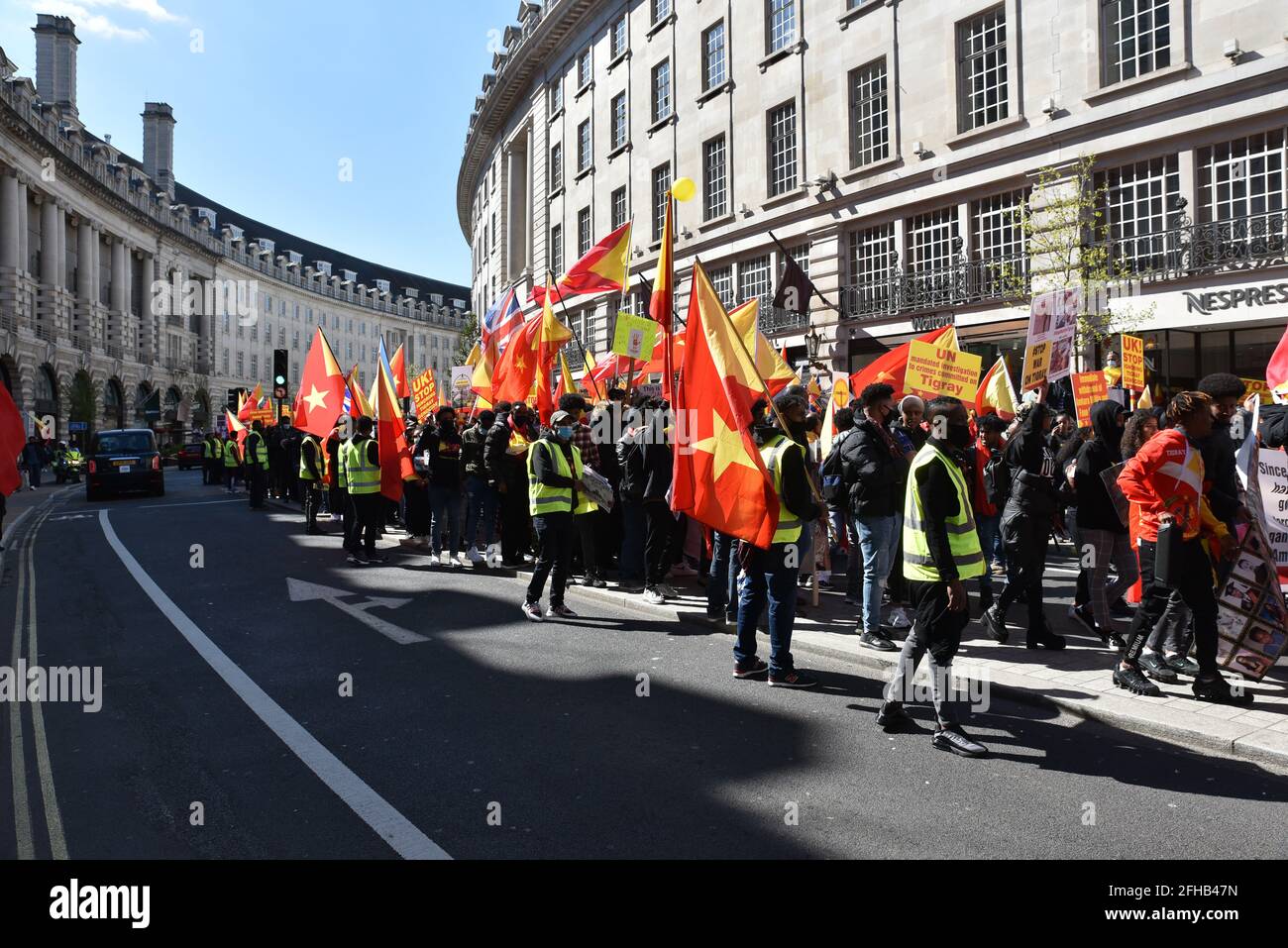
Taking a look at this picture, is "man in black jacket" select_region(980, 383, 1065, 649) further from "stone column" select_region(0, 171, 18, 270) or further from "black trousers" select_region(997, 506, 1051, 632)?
"stone column" select_region(0, 171, 18, 270)

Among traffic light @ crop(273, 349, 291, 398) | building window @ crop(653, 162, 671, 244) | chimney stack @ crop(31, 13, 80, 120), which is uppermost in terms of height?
chimney stack @ crop(31, 13, 80, 120)

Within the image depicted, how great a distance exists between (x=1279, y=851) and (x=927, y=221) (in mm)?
19692

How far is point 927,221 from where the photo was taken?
70.7 ft

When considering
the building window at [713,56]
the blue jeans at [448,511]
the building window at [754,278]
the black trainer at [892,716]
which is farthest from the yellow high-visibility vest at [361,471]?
the building window at [713,56]

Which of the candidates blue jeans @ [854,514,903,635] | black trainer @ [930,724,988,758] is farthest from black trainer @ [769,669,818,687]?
black trainer @ [930,724,988,758]

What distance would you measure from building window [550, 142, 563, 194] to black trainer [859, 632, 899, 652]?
3291 centimetres

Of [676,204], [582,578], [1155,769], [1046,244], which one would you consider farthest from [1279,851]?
[676,204]

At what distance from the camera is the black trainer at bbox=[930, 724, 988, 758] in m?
4.88

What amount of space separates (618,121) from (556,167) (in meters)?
6.19

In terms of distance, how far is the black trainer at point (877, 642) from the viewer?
6.99 metres

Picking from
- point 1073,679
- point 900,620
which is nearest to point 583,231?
point 900,620

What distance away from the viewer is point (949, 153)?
20547mm

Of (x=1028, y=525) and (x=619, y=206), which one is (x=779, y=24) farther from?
(x=1028, y=525)
